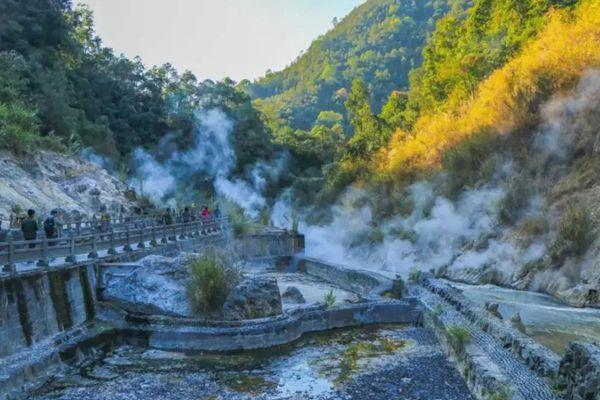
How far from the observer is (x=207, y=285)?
12.2 metres

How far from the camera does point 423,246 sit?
25656mm

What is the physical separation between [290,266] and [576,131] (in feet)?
46.1

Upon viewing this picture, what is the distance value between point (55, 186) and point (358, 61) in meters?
78.4

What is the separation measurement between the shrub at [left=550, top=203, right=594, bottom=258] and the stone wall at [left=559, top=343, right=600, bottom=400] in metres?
10.2

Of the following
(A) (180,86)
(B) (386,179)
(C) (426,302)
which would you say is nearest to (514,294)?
(C) (426,302)

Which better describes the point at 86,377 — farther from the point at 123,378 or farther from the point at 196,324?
the point at 196,324

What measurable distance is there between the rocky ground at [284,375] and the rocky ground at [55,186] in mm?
10661

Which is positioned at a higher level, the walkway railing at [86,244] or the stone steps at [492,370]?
the walkway railing at [86,244]

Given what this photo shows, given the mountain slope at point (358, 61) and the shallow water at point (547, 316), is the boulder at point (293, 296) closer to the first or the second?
the shallow water at point (547, 316)

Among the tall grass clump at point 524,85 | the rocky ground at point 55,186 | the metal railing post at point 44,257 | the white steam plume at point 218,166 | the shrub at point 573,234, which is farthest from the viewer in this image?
the white steam plume at point 218,166

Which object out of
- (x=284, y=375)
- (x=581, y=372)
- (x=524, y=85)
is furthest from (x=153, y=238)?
(x=524, y=85)

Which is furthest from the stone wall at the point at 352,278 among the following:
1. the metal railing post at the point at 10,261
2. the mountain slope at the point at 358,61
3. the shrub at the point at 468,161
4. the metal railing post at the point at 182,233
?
the mountain slope at the point at 358,61

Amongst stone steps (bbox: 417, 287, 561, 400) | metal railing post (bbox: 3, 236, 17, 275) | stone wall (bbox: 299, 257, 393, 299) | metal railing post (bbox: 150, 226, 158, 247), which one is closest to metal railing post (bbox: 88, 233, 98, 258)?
metal railing post (bbox: 3, 236, 17, 275)

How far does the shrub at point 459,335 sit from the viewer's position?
9.88 m
